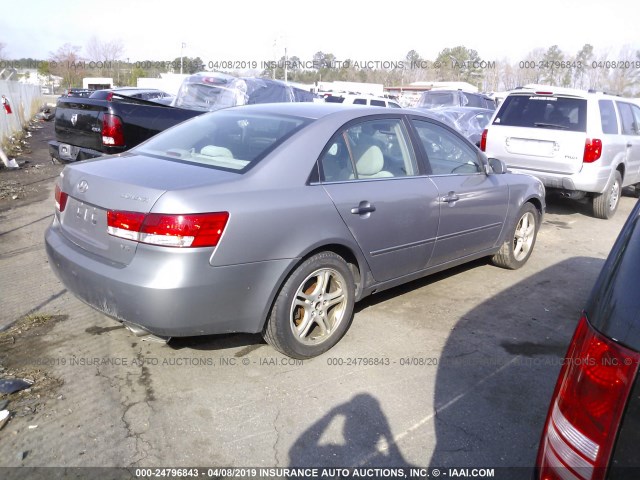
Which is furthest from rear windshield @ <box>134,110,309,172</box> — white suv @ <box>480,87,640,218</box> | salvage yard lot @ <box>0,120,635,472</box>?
white suv @ <box>480,87,640,218</box>

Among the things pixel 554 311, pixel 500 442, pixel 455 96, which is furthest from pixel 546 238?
pixel 455 96

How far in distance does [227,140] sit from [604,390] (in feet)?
9.63

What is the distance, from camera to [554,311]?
466 centimetres

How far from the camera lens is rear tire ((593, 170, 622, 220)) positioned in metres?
8.28

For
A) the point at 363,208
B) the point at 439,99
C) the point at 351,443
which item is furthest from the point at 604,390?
the point at 439,99

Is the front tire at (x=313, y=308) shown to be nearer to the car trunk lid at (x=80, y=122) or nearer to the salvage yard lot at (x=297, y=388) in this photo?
the salvage yard lot at (x=297, y=388)

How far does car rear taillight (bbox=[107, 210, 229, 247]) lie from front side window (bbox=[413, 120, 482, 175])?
2.13 meters

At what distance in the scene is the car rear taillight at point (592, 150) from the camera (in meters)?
7.59

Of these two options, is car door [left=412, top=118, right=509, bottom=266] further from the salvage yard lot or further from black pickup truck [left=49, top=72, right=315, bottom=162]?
black pickup truck [left=49, top=72, right=315, bottom=162]

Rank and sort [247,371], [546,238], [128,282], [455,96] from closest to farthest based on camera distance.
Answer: [128,282] < [247,371] < [546,238] < [455,96]

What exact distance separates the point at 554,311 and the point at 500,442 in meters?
2.16

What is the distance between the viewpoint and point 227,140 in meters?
3.79

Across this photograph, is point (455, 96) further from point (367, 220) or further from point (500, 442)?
point (500, 442)

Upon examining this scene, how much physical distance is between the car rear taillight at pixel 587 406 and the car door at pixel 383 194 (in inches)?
84.2
